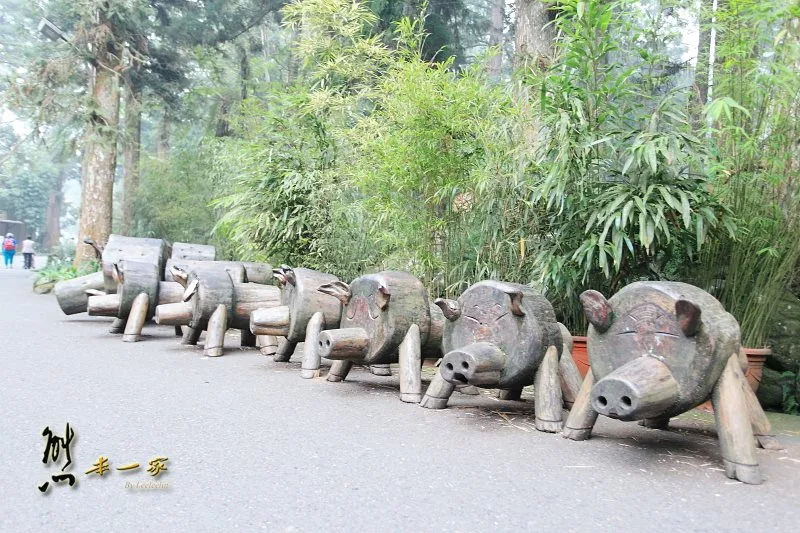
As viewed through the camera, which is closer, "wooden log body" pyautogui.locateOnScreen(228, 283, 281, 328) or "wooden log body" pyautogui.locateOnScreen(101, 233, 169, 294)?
"wooden log body" pyautogui.locateOnScreen(228, 283, 281, 328)

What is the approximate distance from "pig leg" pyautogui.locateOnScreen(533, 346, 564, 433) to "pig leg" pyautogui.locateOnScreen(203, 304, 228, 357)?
9.41 feet

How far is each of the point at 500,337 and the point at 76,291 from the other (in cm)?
513

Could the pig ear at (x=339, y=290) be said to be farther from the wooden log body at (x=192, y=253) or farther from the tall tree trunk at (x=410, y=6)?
the tall tree trunk at (x=410, y=6)

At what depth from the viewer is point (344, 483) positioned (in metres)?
2.24

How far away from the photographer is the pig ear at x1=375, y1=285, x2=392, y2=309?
3711mm

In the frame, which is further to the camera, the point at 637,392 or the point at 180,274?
the point at 180,274

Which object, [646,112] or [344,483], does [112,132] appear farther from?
[344,483]

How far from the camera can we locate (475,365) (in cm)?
296

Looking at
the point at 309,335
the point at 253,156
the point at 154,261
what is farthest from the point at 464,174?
the point at 154,261

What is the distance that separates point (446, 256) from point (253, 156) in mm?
2599

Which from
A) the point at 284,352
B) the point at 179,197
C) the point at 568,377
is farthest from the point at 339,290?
the point at 179,197

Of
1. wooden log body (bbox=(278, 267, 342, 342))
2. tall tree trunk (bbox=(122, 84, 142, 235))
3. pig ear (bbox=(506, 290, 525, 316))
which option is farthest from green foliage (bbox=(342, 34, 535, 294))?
tall tree trunk (bbox=(122, 84, 142, 235))

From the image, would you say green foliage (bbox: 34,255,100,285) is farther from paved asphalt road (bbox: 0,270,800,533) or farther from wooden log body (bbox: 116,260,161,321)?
paved asphalt road (bbox: 0,270,800,533)

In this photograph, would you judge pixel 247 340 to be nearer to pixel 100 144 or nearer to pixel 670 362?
pixel 670 362
